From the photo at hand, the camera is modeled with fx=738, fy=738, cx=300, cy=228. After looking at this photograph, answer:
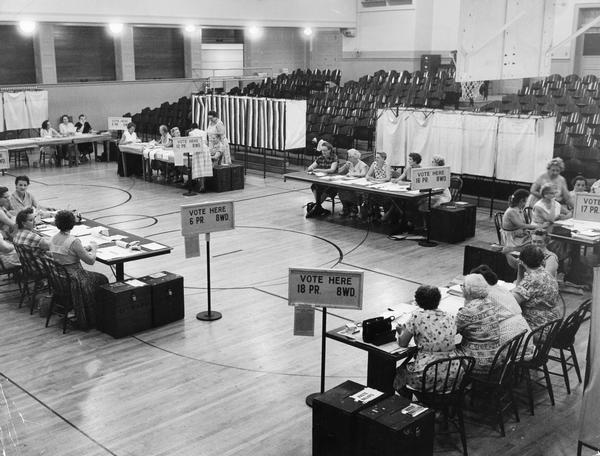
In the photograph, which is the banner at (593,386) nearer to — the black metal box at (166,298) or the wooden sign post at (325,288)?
the wooden sign post at (325,288)

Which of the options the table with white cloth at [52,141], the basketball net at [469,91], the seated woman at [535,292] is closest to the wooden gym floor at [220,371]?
the seated woman at [535,292]

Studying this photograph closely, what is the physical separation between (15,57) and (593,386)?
22.7 meters

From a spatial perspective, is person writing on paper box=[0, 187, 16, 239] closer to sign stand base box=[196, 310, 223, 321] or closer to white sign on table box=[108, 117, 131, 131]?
sign stand base box=[196, 310, 223, 321]

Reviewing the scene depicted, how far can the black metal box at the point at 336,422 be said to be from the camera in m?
5.19

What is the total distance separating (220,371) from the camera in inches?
285

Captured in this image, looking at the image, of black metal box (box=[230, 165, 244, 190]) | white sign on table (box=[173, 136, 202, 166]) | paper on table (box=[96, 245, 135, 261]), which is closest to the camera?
paper on table (box=[96, 245, 135, 261])

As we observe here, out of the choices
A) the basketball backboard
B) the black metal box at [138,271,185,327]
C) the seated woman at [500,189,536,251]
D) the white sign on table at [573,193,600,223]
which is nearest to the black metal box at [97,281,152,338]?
the black metal box at [138,271,185,327]

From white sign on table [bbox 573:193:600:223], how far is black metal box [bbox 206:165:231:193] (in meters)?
8.50

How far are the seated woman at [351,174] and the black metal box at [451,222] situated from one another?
1870 mm

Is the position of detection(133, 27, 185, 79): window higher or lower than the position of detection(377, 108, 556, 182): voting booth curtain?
higher

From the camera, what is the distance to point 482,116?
47.0ft

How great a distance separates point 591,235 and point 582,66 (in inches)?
616

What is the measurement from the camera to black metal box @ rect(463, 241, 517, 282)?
369 inches

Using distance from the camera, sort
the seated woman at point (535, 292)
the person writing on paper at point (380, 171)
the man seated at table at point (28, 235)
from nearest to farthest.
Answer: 1. the seated woman at point (535, 292)
2. the man seated at table at point (28, 235)
3. the person writing on paper at point (380, 171)
